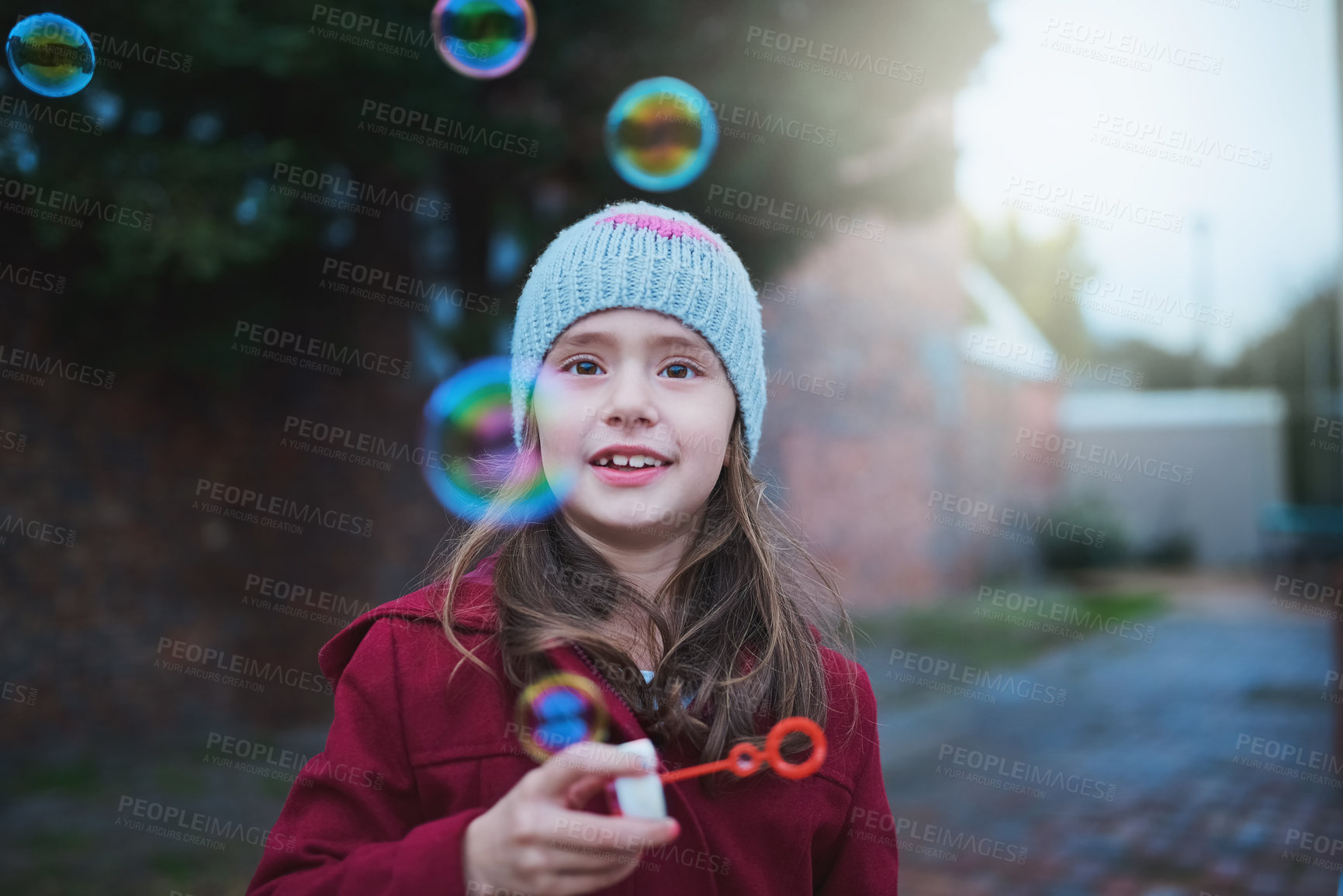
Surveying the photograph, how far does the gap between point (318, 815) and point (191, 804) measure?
3973 millimetres

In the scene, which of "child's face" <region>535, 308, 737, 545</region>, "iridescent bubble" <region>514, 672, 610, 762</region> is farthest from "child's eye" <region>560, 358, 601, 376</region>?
"iridescent bubble" <region>514, 672, 610, 762</region>

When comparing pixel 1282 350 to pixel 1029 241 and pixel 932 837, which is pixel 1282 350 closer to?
pixel 1029 241

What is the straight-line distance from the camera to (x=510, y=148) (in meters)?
5.25

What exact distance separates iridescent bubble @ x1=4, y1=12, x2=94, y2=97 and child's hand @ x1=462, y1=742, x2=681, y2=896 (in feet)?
11.1

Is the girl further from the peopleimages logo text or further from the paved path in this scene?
the peopleimages logo text

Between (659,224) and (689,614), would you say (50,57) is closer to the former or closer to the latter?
(659,224)

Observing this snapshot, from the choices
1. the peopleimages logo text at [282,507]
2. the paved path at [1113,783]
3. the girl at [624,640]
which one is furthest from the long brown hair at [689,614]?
the peopleimages logo text at [282,507]

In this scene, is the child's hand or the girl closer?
the child's hand

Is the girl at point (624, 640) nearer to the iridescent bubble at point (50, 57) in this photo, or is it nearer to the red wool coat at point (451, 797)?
the red wool coat at point (451, 797)

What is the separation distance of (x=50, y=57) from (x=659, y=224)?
9.20 ft

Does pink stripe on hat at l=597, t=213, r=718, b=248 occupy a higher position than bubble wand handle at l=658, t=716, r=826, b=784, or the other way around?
pink stripe on hat at l=597, t=213, r=718, b=248

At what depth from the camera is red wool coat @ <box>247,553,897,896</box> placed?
4.62 ft

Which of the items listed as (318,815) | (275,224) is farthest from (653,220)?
(275,224)

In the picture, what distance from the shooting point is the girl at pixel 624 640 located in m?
1.48
